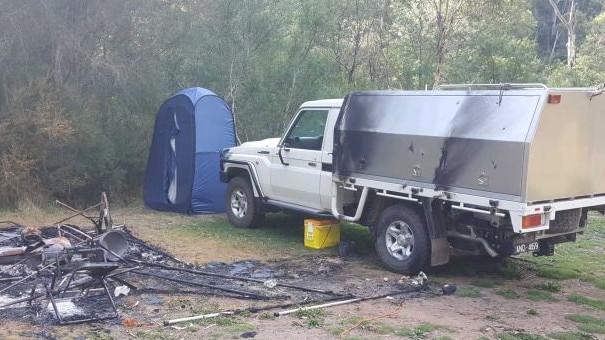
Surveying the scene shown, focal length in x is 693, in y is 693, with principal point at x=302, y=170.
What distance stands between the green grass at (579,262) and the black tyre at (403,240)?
66.1 inches

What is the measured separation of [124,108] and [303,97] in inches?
160

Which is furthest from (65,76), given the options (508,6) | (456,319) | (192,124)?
(508,6)

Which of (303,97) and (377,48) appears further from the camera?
(377,48)

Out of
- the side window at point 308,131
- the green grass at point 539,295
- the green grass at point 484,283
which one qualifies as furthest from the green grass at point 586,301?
the side window at point 308,131

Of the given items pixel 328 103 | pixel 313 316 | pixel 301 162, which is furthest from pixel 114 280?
pixel 328 103

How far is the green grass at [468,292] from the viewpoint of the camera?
7539 millimetres

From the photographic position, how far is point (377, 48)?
2053 cm

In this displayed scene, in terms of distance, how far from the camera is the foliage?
12.4 m

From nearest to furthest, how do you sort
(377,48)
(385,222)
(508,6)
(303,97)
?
(385,222) → (303,97) → (377,48) → (508,6)

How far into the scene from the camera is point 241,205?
1125 cm

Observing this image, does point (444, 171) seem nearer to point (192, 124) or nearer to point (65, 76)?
point (192, 124)

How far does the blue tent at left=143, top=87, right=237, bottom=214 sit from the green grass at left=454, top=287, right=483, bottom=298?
605cm

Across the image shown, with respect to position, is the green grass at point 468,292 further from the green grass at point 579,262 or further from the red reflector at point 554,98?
the red reflector at point 554,98

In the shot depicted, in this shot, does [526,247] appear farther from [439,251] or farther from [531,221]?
[439,251]
